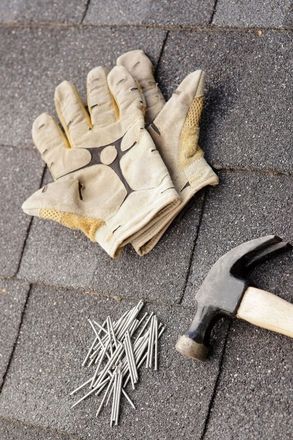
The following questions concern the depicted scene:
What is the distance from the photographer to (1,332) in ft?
9.93

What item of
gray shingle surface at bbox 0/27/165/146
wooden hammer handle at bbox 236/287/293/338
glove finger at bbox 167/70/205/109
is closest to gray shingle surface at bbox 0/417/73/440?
wooden hammer handle at bbox 236/287/293/338

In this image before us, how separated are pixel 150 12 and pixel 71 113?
0.67 m

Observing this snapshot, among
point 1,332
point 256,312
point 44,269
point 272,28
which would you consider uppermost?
point 272,28

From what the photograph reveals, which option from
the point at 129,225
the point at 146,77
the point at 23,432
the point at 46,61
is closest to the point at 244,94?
the point at 146,77

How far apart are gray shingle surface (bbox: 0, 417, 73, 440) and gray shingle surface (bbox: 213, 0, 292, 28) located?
1.92 metres

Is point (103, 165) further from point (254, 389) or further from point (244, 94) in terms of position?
point (254, 389)

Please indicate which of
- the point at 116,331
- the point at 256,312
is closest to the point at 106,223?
the point at 116,331

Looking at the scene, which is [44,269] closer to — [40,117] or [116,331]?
[116,331]

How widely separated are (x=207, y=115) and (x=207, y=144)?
0.14 meters

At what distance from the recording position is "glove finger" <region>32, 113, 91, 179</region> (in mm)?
3010

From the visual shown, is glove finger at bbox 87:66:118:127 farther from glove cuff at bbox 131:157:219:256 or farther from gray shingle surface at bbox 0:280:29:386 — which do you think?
gray shingle surface at bbox 0:280:29:386

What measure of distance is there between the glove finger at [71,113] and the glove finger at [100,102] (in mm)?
45

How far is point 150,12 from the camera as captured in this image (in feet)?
10.8

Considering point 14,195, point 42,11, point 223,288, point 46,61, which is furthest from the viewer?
point 42,11
